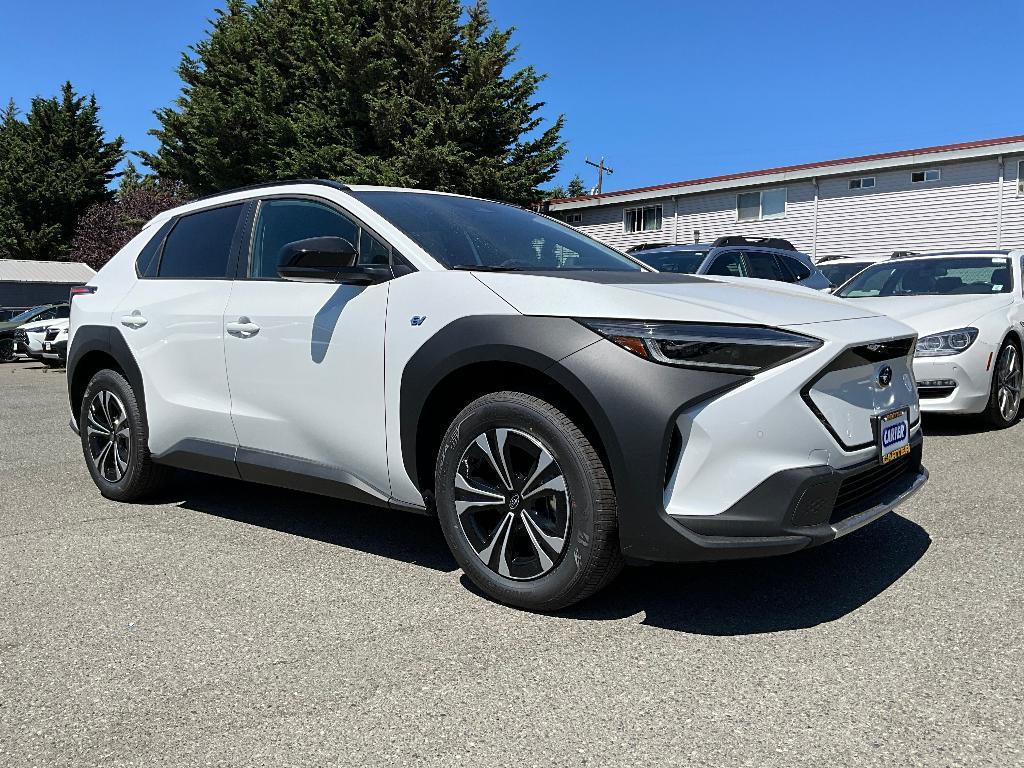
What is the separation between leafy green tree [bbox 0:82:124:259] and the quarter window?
54.3m

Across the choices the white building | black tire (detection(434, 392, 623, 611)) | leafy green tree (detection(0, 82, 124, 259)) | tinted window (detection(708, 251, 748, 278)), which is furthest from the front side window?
leafy green tree (detection(0, 82, 124, 259))

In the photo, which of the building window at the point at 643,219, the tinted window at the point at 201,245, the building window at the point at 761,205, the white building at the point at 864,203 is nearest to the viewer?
the tinted window at the point at 201,245

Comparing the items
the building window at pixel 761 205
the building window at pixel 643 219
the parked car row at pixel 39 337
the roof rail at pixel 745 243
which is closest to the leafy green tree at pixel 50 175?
the parked car row at pixel 39 337

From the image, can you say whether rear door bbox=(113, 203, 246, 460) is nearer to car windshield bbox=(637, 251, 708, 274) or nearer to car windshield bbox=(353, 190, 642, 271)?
car windshield bbox=(353, 190, 642, 271)

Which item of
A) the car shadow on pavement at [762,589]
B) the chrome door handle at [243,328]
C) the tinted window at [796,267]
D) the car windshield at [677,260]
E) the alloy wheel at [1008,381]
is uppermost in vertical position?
the car windshield at [677,260]

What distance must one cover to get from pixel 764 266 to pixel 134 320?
7.82m

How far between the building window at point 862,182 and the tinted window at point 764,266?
1701 centimetres

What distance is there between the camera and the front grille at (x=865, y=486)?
302 cm

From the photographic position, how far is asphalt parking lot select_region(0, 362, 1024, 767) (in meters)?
2.32

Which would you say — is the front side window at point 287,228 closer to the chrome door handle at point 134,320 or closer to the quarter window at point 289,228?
the quarter window at point 289,228

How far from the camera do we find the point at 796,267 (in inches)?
436

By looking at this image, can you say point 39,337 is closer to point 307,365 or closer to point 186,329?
point 186,329

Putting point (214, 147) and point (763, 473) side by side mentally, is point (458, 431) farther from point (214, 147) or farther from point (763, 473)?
point (214, 147)

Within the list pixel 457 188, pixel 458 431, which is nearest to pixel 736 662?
pixel 458 431
